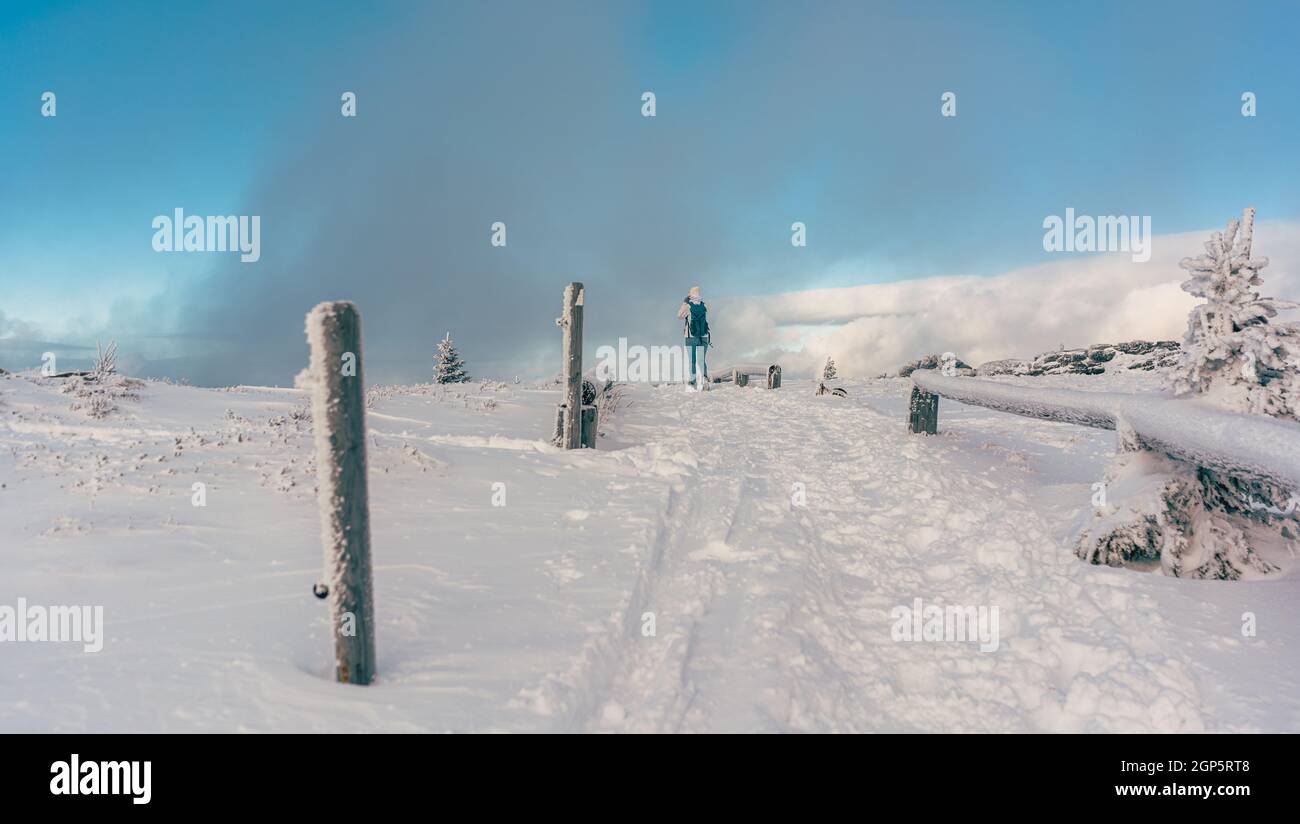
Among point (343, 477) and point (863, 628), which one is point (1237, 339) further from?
point (343, 477)

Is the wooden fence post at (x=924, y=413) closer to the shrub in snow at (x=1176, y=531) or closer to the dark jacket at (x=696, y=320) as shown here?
the shrub in snow at (x=1176, y=531)

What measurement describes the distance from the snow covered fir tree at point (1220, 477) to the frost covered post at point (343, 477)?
6861mm

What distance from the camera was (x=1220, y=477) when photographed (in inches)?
264

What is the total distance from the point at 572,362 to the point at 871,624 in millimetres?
6879

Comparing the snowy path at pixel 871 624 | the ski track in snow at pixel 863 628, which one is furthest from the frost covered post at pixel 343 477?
the snowy path at pixel 871 624

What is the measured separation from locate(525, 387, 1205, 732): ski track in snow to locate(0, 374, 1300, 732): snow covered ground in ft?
0.09

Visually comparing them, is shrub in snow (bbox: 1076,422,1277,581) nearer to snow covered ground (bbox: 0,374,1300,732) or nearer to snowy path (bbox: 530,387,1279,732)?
snow covered ground (bbox: 0,374,1300,732)

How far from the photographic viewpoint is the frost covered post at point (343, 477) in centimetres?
395

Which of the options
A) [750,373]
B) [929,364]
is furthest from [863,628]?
[929,364]

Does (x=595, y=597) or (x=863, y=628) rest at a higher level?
(x=595, y=597)

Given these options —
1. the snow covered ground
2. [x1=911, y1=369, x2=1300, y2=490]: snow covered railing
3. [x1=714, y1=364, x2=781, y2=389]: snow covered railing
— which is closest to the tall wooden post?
the snow covered ground

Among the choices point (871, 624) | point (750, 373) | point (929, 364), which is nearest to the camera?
point (871, 624)
